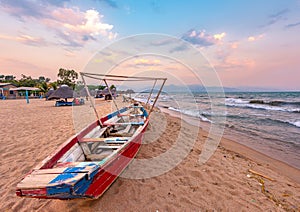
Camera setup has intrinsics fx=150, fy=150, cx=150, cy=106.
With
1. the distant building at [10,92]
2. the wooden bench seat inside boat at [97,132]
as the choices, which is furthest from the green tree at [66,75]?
the wooden bench seat inside boat at [97,132]

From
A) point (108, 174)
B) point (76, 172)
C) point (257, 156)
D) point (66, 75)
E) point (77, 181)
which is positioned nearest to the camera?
point (77, 181)

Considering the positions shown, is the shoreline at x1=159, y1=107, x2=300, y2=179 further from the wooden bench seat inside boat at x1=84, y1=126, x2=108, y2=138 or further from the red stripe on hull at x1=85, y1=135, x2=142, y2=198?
the wooden bench seat inside boat at x1=84, y1=126, x2=108, y2=138

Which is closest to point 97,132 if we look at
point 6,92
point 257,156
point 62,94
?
point 257,156

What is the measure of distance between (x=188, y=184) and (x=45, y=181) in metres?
2.24

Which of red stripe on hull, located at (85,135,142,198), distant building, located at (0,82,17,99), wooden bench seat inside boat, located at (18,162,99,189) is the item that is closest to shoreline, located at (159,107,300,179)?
red stripe on hull, located at (85,135,142,198)

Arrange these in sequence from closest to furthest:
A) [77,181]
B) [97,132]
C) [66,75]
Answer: [77,181] → [97,132] → [66,75]

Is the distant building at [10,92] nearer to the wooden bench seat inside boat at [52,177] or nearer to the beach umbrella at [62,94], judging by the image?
the beach umbrella at [62,94]

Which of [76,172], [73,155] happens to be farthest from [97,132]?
[76,172]

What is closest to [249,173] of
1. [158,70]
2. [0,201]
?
[0,201]

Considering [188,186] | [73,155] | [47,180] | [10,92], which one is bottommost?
[10,92]

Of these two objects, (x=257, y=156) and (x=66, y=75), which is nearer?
(x=257, y=156)

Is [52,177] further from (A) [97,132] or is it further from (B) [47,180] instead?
(A) [97,132]

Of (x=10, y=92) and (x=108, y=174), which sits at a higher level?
(x=108, y=174)

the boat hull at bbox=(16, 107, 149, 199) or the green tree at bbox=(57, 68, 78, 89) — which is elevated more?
the green tree at bbox=(57, 68, 78, 89)
